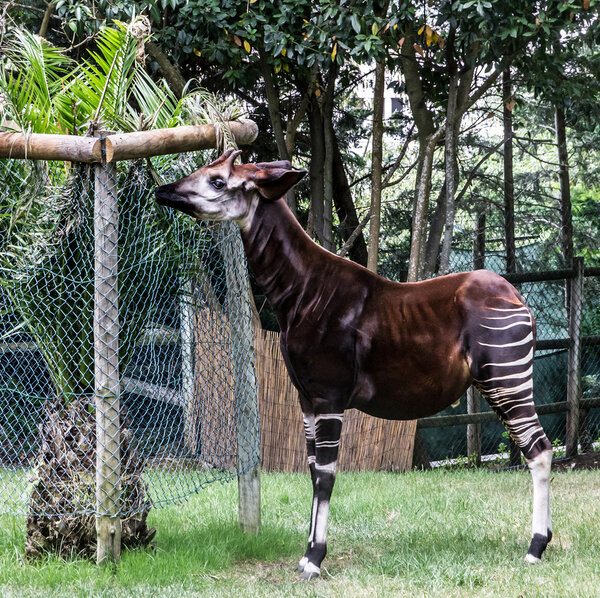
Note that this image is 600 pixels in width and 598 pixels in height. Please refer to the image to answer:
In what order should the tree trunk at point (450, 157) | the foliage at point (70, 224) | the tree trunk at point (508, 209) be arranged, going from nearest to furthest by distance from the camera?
the foliage at point (70, 224) < the tree trunk at point (450, 157) < the tree trunk at point (508, 209)

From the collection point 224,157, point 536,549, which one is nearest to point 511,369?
point 536,549

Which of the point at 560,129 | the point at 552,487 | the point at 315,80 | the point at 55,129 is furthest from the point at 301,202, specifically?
the point at 55,129

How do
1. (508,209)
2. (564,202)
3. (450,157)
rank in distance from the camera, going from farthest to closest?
(564,202), (508,209), (450,157)

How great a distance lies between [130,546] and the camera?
15.0 feet

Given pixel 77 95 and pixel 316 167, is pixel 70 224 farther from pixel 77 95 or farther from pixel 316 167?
pixel 316 167

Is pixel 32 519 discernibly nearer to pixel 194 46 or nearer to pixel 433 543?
pixel 433 543

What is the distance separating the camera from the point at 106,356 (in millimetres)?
4285

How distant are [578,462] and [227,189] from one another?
616 centimetres

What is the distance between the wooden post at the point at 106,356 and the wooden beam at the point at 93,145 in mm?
93

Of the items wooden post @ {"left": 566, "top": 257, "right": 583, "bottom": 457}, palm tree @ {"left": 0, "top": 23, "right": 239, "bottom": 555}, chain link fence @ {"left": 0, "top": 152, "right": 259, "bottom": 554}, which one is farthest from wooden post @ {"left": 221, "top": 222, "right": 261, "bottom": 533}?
wooden post @ {"left": 566, "top": 257, "right": 583, "bottom": 457}

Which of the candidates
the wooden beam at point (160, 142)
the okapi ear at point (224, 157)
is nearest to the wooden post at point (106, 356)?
the wooden beam at point (160, 142)

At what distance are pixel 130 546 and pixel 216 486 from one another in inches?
Answer: 93.6

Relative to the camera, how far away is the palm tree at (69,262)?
439 centimetres

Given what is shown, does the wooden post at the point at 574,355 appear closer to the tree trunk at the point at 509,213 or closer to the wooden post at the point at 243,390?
the tree trunk at the point at 509,213
